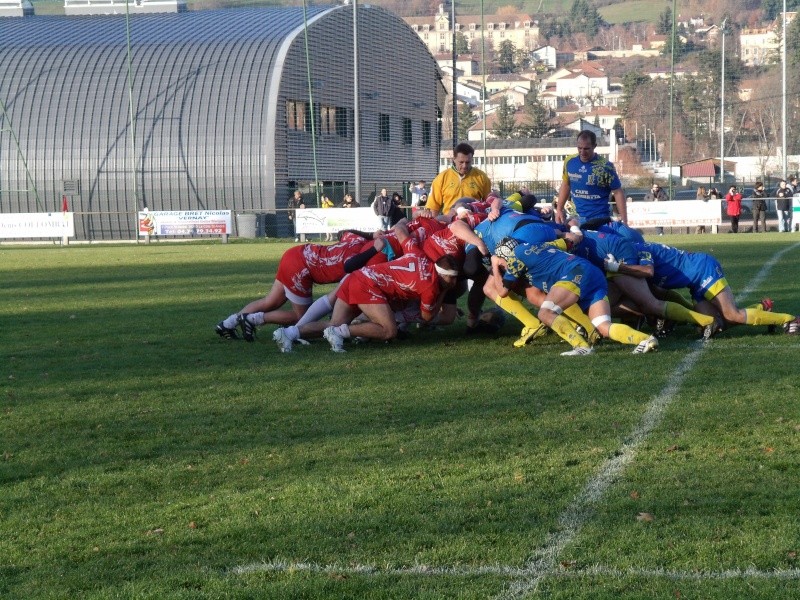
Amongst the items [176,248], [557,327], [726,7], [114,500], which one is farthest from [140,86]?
[726,7]

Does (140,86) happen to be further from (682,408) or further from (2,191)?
(682,408)

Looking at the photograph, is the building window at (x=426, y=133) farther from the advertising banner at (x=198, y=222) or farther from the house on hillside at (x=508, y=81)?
the house on hillside at (x=508, y=81)

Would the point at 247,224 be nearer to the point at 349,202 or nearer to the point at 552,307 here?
the point at 349,202

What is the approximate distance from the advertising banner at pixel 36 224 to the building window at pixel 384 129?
17.1 m

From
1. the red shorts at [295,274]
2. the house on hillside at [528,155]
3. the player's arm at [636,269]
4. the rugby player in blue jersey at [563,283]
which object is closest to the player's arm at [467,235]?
the rugby player in blue jersey at [563,283]

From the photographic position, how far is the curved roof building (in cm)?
4384

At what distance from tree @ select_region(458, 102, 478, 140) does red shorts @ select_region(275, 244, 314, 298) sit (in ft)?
359

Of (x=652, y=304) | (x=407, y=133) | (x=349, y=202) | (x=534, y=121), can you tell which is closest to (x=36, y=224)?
(x=349, y=202)

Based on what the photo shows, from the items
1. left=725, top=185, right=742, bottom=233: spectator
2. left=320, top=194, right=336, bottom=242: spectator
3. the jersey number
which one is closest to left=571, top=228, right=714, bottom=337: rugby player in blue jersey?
the jersey number

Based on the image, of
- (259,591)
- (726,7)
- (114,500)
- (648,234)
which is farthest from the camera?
(726,7)

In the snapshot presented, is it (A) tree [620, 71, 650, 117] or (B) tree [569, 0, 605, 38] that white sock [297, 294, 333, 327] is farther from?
(B) tree [569, 0, 605, 38]

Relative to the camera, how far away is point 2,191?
45.1 meters

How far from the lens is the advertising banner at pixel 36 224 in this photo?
38906mm

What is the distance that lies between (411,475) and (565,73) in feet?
567
